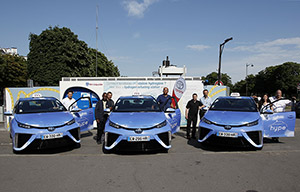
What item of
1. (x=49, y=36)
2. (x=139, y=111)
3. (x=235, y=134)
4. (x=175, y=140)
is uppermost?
(x=49, y=36)

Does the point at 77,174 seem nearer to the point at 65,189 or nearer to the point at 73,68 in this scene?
the point at 65,189

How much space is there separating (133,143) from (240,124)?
2800mm

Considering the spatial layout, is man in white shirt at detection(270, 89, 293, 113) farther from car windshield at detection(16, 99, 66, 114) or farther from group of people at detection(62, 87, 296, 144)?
car windshield at detection(16, 99, 66, 114)

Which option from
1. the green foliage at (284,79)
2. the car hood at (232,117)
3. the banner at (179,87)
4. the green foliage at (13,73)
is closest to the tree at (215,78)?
the green foliage at (284,79)

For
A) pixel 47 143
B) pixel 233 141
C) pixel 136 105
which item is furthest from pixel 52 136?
pixel 233 141

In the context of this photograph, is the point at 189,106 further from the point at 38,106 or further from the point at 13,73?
the point at 13,73

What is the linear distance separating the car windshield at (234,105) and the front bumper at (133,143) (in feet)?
8.17

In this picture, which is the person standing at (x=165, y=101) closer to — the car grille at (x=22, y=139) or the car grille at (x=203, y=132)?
the car grille at (x=203, y=132)

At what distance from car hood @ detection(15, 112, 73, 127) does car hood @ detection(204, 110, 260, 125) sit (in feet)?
13.2

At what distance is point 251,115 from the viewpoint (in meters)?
6.96

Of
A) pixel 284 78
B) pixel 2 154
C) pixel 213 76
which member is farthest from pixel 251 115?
pixel 213 76

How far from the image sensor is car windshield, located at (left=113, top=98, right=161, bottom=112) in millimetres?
7258

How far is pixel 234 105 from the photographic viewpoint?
7.88 m

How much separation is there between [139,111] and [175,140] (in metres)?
2.38
